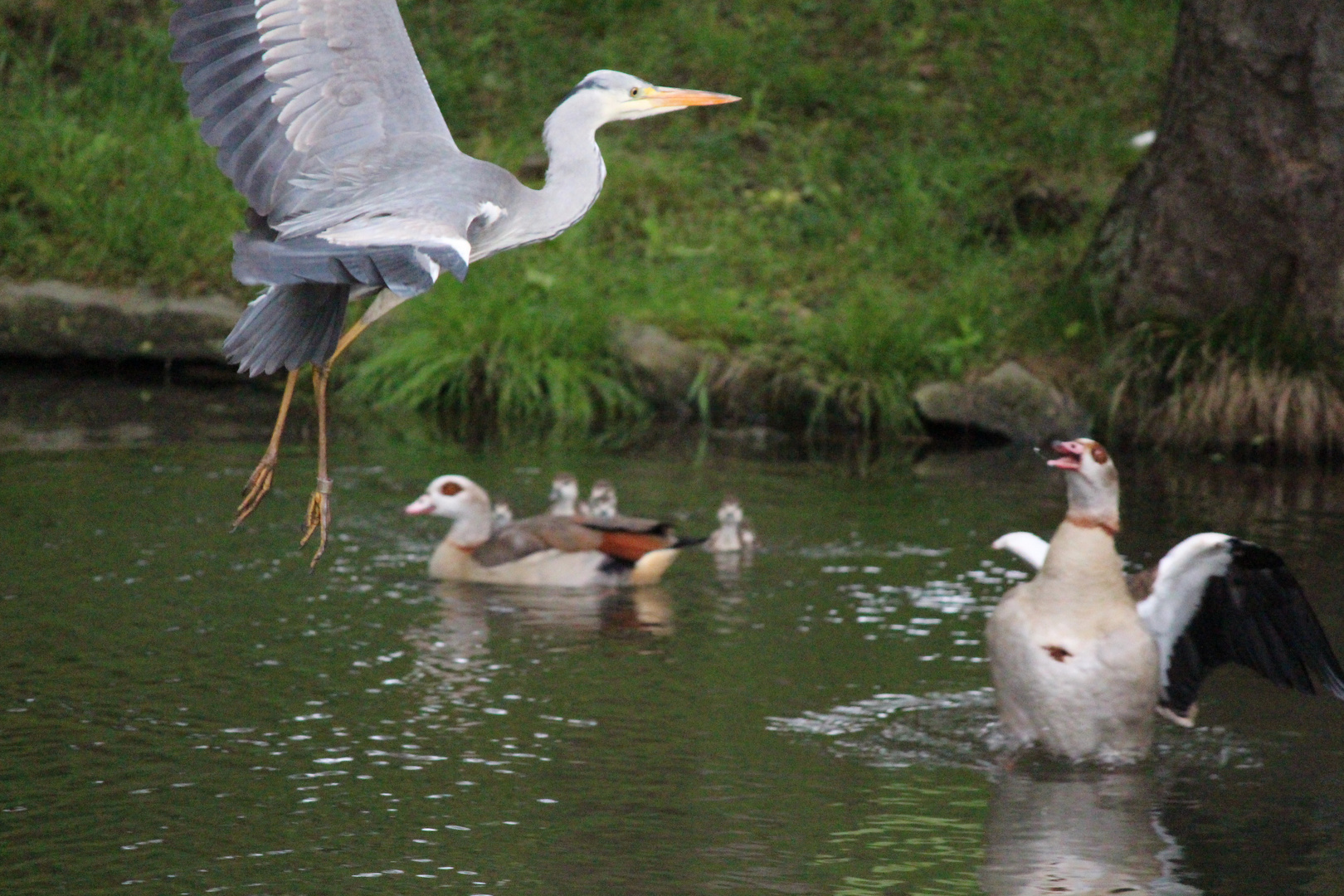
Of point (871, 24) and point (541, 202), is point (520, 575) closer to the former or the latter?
point (541, 202)

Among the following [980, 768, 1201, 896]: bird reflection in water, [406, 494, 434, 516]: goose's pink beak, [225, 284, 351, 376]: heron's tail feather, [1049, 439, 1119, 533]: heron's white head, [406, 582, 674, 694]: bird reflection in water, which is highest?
[225, 284, 351, 376]: heron's tail feather

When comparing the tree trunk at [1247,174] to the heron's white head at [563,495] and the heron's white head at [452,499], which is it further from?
the heron's white head at [452,499]

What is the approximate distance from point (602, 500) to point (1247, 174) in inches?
178

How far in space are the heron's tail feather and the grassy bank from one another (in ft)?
23.2

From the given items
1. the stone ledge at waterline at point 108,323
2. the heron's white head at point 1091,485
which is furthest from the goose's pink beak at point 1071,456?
the stone ledge at waterline at point 108,323

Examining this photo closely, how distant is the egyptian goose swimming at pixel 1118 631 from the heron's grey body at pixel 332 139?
1687 millimetres

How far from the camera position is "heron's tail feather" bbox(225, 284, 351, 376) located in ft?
17.2

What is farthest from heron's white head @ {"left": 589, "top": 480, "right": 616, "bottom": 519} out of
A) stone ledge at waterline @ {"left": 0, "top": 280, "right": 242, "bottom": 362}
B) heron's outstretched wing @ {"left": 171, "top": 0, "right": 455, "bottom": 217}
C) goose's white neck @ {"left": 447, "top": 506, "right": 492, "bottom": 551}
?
stone ledge at waterline @ {"left": 0, "top": 280, "right": 242, "bottom": 362}

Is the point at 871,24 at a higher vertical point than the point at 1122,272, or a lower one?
higher

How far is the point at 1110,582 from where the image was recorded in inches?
234

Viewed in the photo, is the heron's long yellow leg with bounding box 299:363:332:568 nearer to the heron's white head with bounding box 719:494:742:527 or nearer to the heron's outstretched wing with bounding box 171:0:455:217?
the heron's outstretched wing with bounding box 171:0:455:217

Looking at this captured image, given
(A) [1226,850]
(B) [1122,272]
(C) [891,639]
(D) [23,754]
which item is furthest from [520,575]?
(B) [1122,272]

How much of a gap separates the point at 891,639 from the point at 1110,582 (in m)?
1.60

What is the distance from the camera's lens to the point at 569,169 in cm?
577
